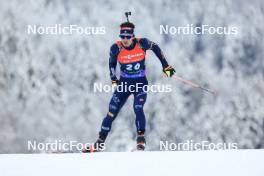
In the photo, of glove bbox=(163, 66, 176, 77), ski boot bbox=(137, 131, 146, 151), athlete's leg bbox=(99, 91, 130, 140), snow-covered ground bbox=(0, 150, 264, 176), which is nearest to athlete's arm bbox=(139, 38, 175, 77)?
glove bbox=(163, 66, 176, 77)

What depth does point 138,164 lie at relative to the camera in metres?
2.28

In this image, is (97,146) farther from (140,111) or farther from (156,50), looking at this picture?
(156,50)

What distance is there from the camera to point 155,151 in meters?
2.44

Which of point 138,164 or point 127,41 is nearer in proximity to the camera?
point 138,164

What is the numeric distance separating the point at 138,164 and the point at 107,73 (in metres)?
0.58

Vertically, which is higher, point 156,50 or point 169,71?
point 156,50

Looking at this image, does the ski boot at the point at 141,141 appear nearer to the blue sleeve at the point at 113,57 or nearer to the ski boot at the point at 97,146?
the ski boot at the point at 97,146

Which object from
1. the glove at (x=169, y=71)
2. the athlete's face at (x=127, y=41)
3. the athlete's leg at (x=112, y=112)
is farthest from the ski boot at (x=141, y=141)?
the athlete's face at (x=127, y=41)

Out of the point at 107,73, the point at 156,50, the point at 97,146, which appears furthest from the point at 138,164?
the point at 156,50

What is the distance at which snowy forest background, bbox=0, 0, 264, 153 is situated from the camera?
7.80 feet

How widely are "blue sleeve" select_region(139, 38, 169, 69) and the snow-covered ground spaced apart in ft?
1.85

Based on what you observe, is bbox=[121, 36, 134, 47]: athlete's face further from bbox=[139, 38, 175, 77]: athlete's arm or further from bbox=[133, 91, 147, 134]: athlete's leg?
bbox=[133, 91, 147, 134]: athlete's leg

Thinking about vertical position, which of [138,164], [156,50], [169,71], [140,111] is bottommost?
[138,164]

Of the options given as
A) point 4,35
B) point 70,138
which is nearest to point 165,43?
point 70,138
